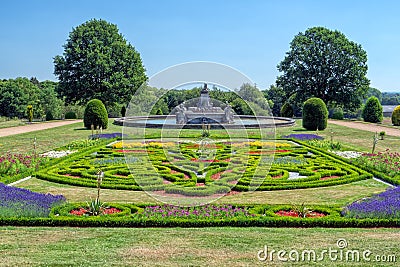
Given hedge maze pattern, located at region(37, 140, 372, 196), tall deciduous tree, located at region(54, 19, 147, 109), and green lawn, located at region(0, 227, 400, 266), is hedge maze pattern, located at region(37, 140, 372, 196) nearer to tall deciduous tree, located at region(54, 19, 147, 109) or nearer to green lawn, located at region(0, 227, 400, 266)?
green lawn, located at region(0, 227, 400, 266)

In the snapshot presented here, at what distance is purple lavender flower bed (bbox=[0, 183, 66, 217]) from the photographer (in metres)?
7.09

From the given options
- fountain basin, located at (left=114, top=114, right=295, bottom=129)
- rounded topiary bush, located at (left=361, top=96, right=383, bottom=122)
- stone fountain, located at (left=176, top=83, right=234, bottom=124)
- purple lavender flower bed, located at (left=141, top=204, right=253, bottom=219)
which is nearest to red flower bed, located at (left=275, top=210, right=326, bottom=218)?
purple lavender flower bed, located at (left=141, top=204, right=253, bottom=219)

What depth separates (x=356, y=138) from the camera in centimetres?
2130

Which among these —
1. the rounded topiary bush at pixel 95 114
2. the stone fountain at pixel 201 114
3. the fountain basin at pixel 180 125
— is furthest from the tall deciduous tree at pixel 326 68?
the rounded topiary bush at pixel 95 114

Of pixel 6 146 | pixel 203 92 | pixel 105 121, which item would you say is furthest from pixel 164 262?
pixel 105 121

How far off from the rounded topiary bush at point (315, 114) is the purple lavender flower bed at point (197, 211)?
18498 millimetres

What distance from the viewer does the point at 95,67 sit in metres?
37.4

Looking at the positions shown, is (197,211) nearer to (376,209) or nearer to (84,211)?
(84,211)

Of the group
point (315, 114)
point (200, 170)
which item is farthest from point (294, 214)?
point (315, 114)

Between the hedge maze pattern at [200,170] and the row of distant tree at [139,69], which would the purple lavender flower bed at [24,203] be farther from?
the row of distant tree at [139,69]

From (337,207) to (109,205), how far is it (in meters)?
4.26

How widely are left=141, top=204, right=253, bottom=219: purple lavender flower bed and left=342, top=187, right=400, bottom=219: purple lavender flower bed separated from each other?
5.92 feet

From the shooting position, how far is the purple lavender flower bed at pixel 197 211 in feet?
24.1

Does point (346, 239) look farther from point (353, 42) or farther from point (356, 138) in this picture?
point (353, 42)
